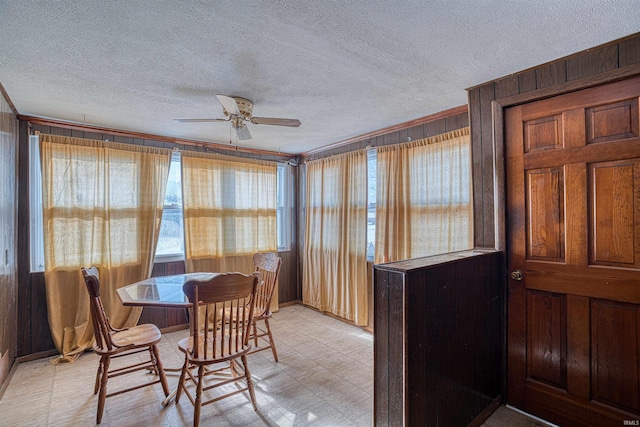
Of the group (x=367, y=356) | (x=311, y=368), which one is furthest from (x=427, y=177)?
(x=311, y=368)

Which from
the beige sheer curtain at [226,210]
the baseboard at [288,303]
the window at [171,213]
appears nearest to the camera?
the window at [171,213]

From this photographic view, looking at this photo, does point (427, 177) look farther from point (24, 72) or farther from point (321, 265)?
point (24, 72)

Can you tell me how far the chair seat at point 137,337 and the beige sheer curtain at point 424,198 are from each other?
92.5 inches

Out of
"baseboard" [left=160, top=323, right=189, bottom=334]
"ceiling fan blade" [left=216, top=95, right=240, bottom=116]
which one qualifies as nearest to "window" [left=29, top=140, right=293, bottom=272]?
"baseboard" [left=160, top=323, right=189, bottom=334]

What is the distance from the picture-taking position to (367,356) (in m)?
3.09

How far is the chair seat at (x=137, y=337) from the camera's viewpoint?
2275mm

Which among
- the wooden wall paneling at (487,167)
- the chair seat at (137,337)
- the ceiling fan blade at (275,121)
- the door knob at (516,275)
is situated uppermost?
the ceiling fan blade at (275,121)

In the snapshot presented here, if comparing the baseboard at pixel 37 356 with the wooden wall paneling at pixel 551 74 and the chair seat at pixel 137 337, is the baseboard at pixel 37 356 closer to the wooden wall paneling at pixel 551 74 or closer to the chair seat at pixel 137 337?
the chair seat at pixel 137 337

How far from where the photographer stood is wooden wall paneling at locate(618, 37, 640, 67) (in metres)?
1.72

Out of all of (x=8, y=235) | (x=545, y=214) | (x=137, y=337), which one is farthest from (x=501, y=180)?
(x=8, y=235)

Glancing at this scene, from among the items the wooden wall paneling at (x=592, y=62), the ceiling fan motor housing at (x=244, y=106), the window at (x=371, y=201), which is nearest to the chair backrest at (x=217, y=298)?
the ceiling fan motor housing at (x=244, y=106)

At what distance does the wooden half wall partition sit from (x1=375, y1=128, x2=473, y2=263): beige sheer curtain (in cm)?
82

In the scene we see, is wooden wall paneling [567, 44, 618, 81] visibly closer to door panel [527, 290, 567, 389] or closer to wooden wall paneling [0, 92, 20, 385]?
door panel [527, 290, 567, 389]

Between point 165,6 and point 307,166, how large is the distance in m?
3.34
